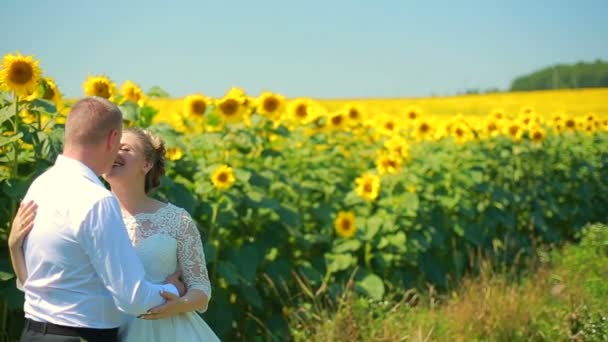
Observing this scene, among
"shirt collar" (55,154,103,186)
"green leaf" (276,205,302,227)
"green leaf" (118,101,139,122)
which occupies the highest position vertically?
"green leaf" (118,101,139,122)

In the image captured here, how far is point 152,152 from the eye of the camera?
288cm

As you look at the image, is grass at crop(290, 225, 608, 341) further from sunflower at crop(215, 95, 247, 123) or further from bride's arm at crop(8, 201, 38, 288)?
bride's arm at crop(8, 201, 38, 288)

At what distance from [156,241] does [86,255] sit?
43 cm

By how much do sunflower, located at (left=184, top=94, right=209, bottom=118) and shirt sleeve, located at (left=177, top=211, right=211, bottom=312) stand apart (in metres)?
2.40

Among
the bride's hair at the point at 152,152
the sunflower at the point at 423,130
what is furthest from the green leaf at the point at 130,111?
the sunflower at the point at 423,130

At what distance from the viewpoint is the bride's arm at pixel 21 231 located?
243 cm

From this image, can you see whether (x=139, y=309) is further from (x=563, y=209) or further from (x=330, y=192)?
(x=563, y=209)

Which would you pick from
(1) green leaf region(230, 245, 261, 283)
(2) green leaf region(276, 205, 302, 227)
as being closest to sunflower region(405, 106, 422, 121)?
(2) green leaf region(276, 205, 302, 227)

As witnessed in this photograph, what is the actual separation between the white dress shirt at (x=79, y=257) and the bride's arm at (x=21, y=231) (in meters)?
0.03

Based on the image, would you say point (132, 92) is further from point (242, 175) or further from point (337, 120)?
point (337, 120)

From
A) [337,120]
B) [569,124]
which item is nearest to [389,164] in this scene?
[337,120]

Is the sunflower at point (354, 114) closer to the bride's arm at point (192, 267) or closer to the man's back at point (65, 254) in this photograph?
the bride's arm at point (192, 267)

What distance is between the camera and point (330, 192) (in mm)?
5957

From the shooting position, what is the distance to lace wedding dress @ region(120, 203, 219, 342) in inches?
108
